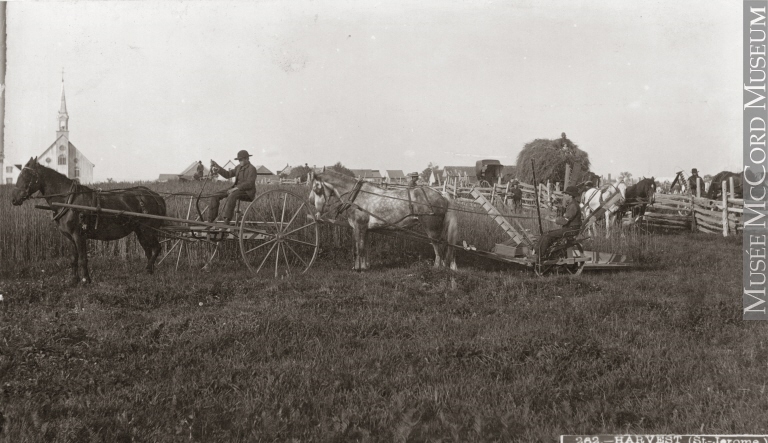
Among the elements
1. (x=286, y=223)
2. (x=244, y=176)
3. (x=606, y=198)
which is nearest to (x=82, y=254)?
(x=244, y=176)

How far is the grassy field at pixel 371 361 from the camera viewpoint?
4.25 m

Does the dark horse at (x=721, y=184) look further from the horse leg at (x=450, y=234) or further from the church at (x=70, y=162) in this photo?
the church at (x=70, y=162)

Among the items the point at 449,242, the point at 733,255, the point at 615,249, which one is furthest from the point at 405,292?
the point at 733,255

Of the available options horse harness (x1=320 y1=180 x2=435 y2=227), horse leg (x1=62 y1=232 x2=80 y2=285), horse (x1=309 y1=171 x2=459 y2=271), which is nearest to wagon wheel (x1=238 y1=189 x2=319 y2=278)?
horse harness (x1=320 y1=180 x2=435 y2=227)

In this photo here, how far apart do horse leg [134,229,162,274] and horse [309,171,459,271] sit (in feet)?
11.4

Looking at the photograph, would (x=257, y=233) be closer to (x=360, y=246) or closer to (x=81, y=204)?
(x=360, y=246)

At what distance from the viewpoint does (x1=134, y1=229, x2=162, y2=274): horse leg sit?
11.1 meters

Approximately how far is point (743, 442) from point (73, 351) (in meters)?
6.06

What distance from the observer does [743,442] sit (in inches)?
154

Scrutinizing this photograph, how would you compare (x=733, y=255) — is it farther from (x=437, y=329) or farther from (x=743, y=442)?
(x=743, y=442)

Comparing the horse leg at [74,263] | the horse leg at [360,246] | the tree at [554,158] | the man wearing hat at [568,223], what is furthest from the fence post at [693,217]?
the horse leg at [74,263]

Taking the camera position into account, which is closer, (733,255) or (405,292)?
(405,292)

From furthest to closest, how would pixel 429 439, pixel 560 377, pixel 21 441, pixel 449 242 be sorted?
pixel 449 242 < pixel 560 377 < pixel 429 439 < pixel 21 441

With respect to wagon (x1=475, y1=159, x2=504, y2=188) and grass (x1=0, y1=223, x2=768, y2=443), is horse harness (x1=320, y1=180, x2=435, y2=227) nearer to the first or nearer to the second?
grass (x1=0, y1=223, x2=768, y2=443)
